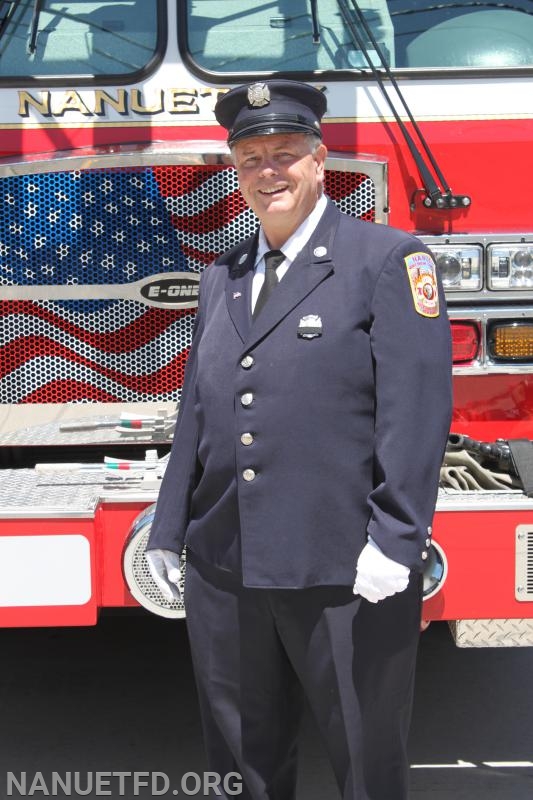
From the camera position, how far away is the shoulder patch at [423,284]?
2127mm

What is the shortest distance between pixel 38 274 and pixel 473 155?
4.40ft

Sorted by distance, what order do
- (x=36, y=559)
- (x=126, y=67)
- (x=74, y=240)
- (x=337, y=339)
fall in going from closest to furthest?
(x=337, y=339) → (x=36, y=559) → (x=74, y=240) → (x=126, y=67)

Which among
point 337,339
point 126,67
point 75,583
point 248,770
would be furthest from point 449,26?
point 248,770

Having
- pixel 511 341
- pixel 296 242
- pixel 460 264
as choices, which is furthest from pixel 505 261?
pixel 296 242

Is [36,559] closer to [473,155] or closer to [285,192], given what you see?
[285,192]

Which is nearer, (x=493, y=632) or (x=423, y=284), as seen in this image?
(x=423, y=284)

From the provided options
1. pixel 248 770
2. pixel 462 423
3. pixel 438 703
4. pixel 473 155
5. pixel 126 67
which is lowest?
pixel 438 703

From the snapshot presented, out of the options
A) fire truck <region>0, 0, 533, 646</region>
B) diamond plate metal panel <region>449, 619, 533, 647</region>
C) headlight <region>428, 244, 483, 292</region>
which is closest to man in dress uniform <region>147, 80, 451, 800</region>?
diamond plate metal panel <region>449, 619, 533, 647</region>

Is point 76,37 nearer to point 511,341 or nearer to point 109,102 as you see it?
point 109,102

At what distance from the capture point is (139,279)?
3.27 metres

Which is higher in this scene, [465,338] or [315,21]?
[315,21]

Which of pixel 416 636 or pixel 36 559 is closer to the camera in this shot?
pixel 416 636

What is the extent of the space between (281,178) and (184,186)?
1046mm

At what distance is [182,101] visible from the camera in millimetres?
3438
